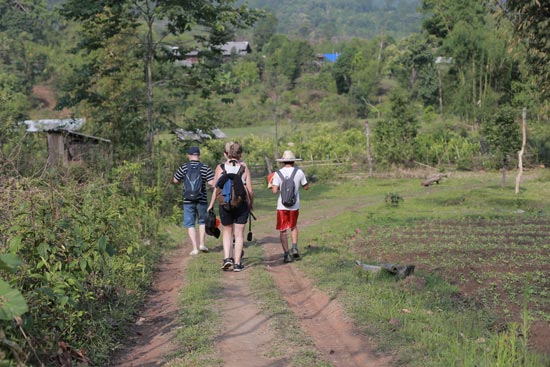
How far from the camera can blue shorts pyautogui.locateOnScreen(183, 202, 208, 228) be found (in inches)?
429

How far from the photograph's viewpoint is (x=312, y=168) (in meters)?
33.1

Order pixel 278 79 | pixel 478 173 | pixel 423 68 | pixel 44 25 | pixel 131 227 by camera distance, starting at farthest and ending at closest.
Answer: pixel 44 25
pixel 278 79
pixel 423 68
pixel 478 173
pixel 131 227

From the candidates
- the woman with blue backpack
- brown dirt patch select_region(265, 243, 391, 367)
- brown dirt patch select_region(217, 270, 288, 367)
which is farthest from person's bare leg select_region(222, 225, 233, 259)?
brown dirt patch select_region(217, 270, 288, 367)

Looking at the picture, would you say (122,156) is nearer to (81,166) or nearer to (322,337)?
(81,166)

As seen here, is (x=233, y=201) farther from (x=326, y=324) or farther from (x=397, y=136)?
(x=397, y=136)

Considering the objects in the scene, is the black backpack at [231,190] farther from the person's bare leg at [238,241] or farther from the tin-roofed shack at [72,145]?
the tin-roofed shack at [72,145]

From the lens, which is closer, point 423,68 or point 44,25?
point 423,68

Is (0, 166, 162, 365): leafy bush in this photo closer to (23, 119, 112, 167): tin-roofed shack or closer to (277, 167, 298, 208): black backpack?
(277, 167, 298, 208): black backpack

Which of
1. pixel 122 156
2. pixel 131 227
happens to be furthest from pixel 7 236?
pixel 122 156

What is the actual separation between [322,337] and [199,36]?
544 inches

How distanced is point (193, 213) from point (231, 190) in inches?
66.8

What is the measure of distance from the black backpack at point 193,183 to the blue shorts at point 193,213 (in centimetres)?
14

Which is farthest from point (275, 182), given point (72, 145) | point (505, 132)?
point (505, 132)

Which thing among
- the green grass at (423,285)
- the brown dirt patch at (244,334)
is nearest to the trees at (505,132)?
the green grass at (423,285)
